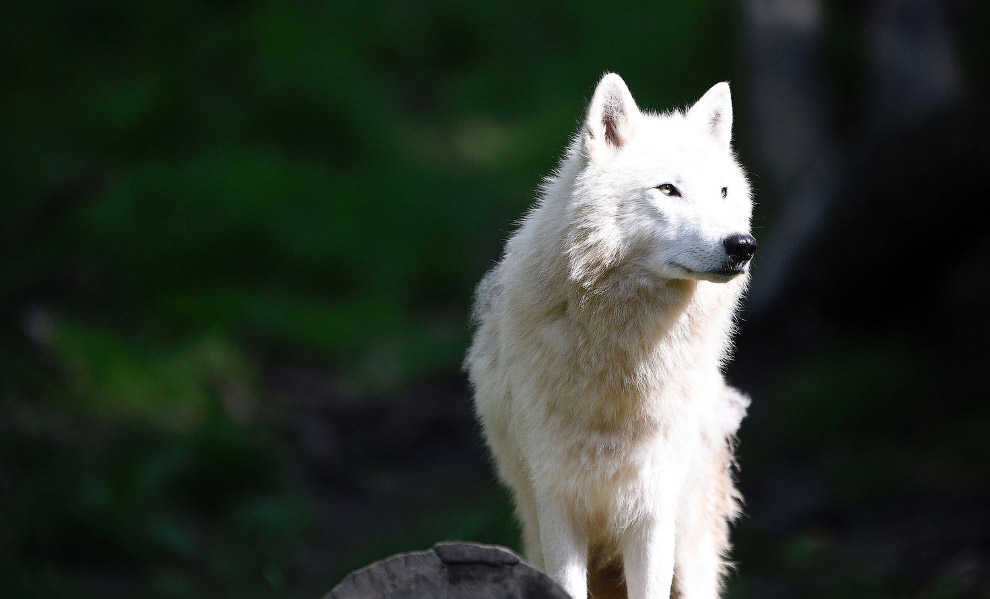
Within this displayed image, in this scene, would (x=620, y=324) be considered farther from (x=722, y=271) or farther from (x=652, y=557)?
(x=652, y=557)

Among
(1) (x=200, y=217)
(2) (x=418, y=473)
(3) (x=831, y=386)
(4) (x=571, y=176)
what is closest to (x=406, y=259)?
(1) (x=200, y=217)

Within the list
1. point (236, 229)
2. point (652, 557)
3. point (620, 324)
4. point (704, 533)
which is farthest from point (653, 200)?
point (236, 229)

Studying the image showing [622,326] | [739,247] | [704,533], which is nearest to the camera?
[739,247]

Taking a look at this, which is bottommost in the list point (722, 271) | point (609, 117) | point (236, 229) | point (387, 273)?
point (722, 271)

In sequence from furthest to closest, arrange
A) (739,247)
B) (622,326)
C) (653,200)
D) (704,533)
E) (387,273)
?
(387,273) < (704,533) < (622,326) < (653,200) < (739,247)

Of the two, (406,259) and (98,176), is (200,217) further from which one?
(406,259)

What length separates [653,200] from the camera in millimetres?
4129

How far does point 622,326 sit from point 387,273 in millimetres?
6818

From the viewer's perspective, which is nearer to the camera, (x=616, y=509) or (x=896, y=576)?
(x=616, y=509)

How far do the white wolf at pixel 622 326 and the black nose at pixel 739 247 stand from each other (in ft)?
0.22

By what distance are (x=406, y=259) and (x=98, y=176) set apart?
10.3 feet

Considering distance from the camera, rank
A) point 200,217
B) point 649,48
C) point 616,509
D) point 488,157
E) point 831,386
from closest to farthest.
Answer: point 616,509
point 831,386
point 200,217
point 488,157
point 649,48

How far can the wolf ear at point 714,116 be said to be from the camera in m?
4.49

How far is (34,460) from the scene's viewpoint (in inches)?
288
